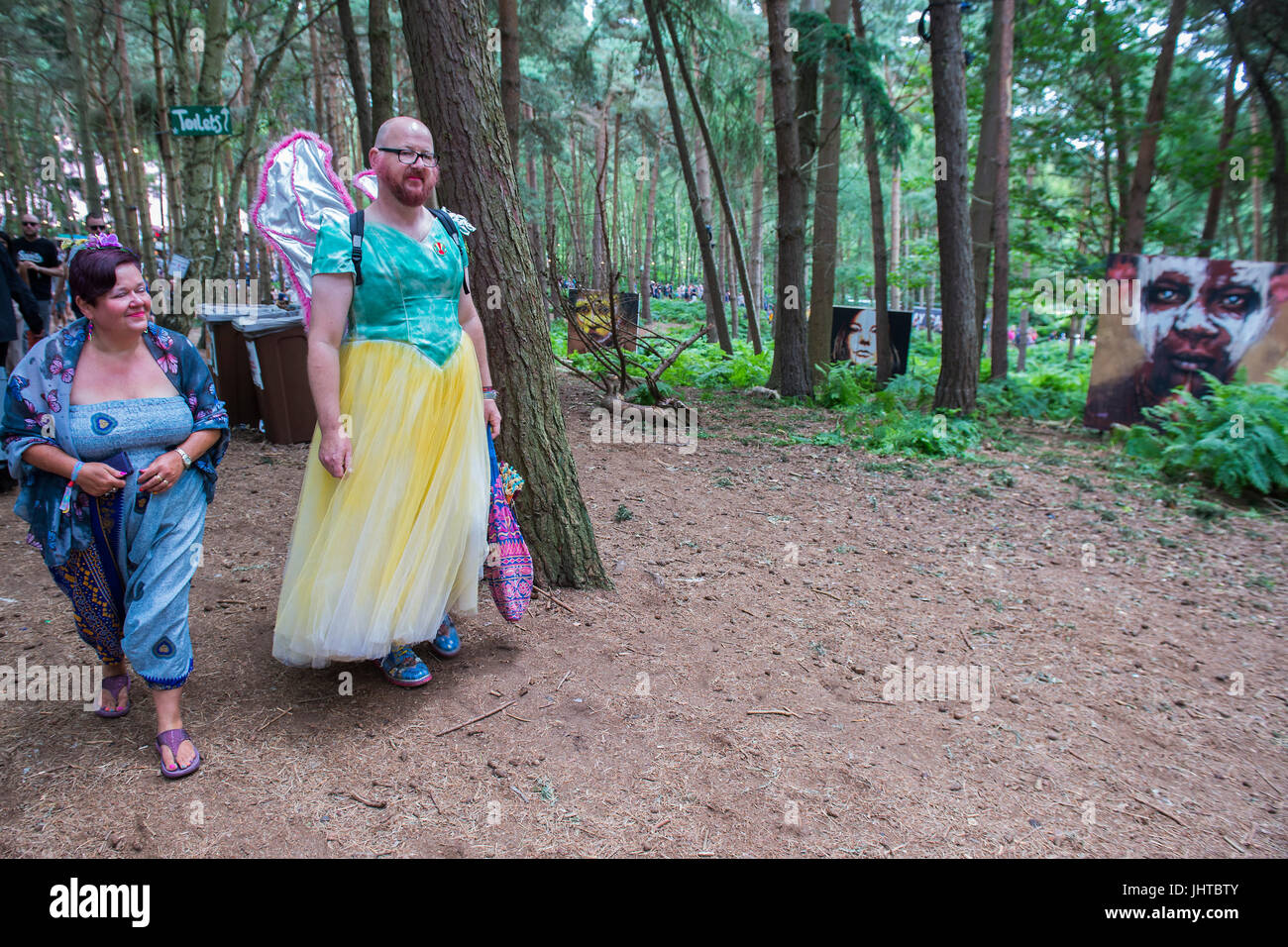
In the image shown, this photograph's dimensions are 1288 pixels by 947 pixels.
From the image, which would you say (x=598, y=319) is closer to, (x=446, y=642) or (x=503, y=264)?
(x=503, y=264)

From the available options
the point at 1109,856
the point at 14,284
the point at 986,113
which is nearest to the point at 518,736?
the point at 1109,856

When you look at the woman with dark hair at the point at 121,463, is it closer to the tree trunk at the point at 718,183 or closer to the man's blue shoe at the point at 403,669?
the man's blue shoe at the point at 403,669

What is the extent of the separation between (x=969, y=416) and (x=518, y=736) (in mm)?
8228

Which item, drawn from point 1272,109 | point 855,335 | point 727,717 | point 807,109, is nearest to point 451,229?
point 727,717

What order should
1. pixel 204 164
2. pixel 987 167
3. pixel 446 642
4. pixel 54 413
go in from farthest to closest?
1. pixel 987 167
2. pixel 204 164
3. pixel 446 642
4. pixel 54 413

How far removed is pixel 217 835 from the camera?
2.29m

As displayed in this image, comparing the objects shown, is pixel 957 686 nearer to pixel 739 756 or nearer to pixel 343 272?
pixel 739 756

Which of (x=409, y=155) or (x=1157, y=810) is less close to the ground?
(x=409, y=155)

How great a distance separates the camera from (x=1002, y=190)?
12070 millimetres

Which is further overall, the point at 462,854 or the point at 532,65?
the point at 532,65

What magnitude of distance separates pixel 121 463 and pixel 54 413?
0.23 m

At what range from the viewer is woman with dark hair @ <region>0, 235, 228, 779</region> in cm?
240

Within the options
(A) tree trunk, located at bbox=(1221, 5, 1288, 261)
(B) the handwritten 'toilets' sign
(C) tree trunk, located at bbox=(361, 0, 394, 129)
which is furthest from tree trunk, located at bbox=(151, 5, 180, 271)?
(A) tree trunk, located at bbox=(1221, 5, 1288, 261)

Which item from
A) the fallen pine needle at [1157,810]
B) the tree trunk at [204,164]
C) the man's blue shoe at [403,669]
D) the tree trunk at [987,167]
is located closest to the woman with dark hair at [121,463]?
the man's blue shoe at [403,669]
